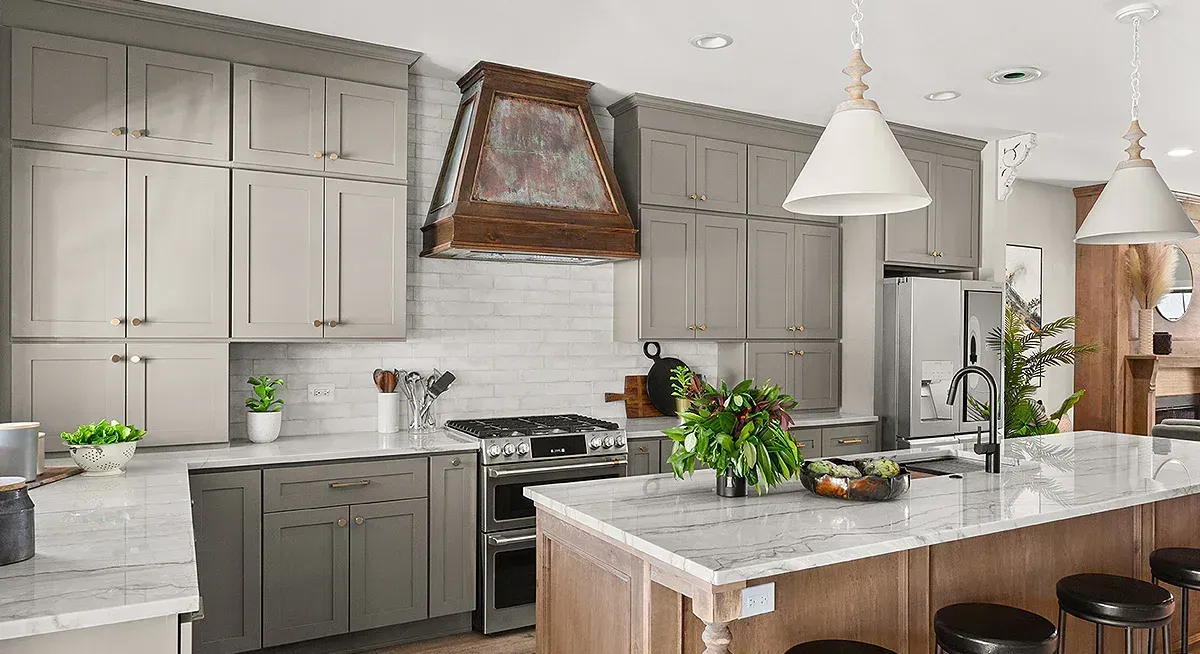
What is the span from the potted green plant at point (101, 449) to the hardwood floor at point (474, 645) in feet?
4.74

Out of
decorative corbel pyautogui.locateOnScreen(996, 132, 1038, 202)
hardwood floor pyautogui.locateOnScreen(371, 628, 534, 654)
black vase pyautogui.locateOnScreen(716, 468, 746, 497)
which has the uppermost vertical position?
decorative corbel pyautogui.locateOnScreen(996, 132, 1038, 202)

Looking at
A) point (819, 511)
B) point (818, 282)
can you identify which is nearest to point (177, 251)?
point (819, 511)

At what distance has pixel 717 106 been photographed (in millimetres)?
4953

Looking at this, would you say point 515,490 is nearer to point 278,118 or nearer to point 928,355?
point 278,118

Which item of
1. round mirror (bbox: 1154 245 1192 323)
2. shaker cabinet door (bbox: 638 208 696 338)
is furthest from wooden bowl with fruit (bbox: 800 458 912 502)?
round mirror (bbox: 1154 245 1192 323)

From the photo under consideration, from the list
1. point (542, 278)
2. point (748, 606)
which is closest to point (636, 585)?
point (748, 606)

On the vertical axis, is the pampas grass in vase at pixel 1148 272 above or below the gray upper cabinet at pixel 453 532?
above

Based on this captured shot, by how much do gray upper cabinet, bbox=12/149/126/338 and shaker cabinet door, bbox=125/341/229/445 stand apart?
6.7 inches

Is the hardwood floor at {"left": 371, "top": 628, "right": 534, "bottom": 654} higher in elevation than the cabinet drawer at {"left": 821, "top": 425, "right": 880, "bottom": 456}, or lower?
lower

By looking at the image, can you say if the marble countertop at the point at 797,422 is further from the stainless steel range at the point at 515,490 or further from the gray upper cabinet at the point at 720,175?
the gray upper cabinet at the point at 720,175

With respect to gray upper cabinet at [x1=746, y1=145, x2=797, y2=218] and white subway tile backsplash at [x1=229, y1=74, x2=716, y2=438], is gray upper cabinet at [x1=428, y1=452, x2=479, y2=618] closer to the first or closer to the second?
white subway tile backsplash at [x1=229, y1=74, x2=716, y2=438]

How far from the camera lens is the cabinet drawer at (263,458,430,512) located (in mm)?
3574

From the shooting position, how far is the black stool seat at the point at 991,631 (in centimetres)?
225

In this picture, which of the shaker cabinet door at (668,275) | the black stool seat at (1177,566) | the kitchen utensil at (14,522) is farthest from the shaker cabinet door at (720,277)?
the kitchen utensil at (14,522)
